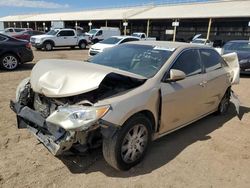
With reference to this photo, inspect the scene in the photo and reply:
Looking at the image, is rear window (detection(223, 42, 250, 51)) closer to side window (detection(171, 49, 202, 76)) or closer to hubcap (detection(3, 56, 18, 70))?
side window (detection(171, 49, 202, 76))

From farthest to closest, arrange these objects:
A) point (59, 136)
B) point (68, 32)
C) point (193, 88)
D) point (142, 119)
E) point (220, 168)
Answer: point (68, 32)
point (193, 88)
point (220, 168)
point (142, 119)
point (59, 136)

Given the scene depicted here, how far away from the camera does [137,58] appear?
4547 millimetres

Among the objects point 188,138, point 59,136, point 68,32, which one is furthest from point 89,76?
point 68,32

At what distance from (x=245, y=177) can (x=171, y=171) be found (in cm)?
99

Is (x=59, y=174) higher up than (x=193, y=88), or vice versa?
(x=193, y=88)

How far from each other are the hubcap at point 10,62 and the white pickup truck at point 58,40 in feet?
37.3

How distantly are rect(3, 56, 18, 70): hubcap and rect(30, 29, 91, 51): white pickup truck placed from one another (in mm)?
11364

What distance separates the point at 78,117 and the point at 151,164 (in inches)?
54.5

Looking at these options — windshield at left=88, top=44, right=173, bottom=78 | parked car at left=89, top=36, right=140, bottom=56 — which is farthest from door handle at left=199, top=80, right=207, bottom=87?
parked car at left=89, top=36, right=140, bottom=56

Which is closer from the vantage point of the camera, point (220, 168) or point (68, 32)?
point (220, 168)

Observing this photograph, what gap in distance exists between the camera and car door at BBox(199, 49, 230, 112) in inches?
205

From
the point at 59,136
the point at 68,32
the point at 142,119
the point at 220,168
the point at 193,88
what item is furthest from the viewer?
the point at 68,32

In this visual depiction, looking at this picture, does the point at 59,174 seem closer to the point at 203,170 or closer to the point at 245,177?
the point at 203,170

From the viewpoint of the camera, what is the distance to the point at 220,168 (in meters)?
3.97
